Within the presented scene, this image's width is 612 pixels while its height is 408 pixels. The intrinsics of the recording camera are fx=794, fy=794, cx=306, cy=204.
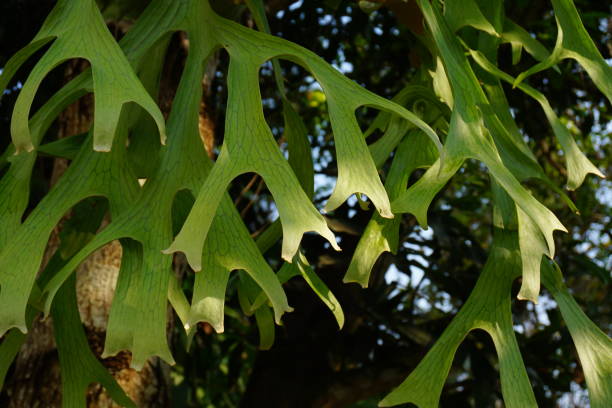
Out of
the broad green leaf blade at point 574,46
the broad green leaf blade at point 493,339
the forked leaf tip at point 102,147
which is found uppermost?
the broad green leaf blade at point 574,46

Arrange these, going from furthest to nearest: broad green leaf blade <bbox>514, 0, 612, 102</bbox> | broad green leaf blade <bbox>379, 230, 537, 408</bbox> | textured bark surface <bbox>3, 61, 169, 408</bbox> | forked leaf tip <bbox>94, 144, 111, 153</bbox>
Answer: textured bark surface <bbox>3, 61, 169, 408</bbox>, broad green leaf blade <bbox>514, 0, 612, 102</bbox>, broad green leaf blade <bbox>379, 230, 537, 408</bbox>, forked leaf tip <bbox>94, 144, 111, 153</bbox>

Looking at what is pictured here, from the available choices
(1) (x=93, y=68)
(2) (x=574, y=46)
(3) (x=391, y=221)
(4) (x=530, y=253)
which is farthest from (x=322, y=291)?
(2) (x=574, y=46)

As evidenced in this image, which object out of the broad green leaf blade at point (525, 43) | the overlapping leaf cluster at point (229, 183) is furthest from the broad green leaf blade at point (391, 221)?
the broad green leaf blade at point (525, 43)

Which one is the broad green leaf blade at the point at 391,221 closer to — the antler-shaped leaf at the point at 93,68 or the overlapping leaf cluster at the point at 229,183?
the overlapping leaf cluster at the point at 229,183

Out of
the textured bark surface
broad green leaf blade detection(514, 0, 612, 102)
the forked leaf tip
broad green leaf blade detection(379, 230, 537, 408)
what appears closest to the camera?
the forked leaf tip

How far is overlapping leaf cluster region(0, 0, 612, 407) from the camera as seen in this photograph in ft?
3.03

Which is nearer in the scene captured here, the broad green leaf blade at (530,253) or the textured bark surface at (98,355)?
the broad green leaf blade at (530,253)

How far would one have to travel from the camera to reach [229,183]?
3.18ft

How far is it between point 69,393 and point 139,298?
32cm

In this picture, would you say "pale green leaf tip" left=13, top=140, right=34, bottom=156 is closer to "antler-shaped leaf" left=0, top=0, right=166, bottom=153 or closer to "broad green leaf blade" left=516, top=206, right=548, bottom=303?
"antler-shaped leaf" left=0, top=0, right=166, bottom=153

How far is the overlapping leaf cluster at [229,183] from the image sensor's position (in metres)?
0.92

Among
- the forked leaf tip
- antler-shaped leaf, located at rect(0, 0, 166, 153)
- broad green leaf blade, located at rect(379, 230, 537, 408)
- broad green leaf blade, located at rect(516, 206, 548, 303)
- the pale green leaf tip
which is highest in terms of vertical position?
antler-shaped leaf, located at rect(0, 0, 166, 153)

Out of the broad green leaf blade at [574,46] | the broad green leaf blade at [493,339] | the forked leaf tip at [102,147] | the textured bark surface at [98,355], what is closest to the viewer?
the forked leaf tip at [102,147]

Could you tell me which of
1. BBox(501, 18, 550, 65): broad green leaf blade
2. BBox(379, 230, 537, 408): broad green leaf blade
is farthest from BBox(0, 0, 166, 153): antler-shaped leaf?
BBox(501, 18, 550, 65): broad green leaf blade
